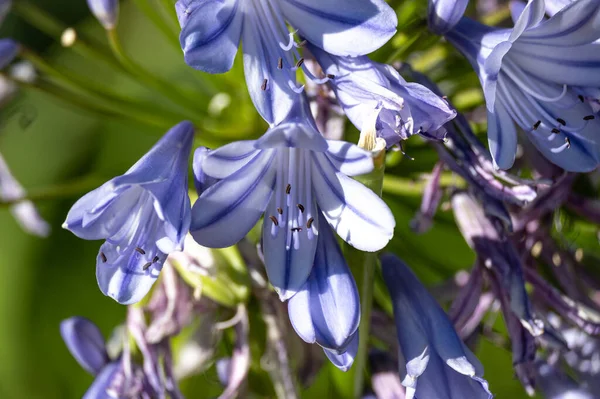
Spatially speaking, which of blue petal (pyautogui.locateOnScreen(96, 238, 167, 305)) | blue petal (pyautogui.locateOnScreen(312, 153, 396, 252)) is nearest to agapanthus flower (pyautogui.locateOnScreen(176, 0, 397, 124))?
blue petal (pyautogui.locateOnScreen(312, 153, 396, 252))

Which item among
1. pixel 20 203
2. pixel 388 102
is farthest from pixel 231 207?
pixel 20 203

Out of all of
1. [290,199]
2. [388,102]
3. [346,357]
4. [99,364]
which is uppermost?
[388,102]

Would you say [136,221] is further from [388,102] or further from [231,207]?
[388,102]

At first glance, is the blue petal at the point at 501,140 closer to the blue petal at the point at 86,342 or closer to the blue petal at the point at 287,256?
the blue petal at the point at 287,256

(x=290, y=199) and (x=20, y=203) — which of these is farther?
(x=20, y=203)

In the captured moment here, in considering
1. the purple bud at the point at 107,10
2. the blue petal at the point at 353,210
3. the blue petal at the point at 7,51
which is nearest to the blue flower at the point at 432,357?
the blue petal at the point at 353,210

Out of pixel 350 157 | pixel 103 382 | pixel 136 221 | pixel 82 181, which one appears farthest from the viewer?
pixel 82 181

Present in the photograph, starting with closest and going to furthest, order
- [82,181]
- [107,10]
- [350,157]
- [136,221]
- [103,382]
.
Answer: [350,157] < [136,221] < [103,382] < [107,10] < [82,181]
